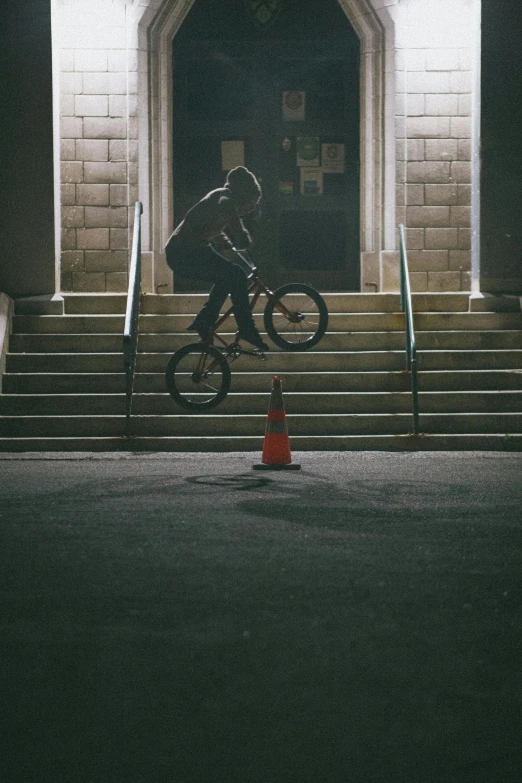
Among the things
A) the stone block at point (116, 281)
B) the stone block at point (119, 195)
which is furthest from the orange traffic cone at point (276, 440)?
the stone block at point (119, 195)

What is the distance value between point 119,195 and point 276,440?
6.47 meters

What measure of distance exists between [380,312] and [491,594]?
889 centimetres

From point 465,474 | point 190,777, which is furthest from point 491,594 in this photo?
point 465,474

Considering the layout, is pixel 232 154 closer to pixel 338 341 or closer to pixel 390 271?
pixel 390 271

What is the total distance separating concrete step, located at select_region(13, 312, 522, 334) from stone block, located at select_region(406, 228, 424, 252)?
2171 millimetres

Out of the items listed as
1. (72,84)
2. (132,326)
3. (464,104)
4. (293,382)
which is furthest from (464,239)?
(72,84)

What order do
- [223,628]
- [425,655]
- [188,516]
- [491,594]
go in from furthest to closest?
[188,516]
[491,594]
[223,628]
[425,655]

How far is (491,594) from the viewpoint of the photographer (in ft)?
17.8

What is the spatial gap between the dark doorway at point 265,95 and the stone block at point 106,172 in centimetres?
104

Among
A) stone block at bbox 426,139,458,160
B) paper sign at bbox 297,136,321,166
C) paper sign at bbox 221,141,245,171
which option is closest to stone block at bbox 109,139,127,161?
paper sign at bbox 221,141,245,171

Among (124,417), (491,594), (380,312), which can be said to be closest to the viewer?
(491,594)

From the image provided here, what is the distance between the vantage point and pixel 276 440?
1016 cm

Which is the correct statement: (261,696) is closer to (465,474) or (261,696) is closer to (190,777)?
(190,777)

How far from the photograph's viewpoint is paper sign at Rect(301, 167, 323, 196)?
54.6ft
